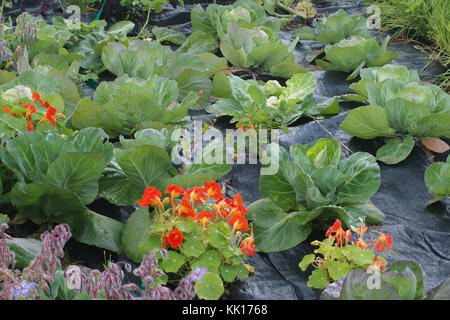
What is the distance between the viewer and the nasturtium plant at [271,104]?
252 cm

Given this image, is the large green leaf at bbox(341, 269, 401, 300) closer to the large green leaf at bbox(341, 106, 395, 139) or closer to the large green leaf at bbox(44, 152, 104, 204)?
the large green leaf at bbox(44, 152, 104, 204)

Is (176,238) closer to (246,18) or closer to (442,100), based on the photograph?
(442,100)

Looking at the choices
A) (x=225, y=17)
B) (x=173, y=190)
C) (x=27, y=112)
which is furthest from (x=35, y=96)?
(x=225, y=17)

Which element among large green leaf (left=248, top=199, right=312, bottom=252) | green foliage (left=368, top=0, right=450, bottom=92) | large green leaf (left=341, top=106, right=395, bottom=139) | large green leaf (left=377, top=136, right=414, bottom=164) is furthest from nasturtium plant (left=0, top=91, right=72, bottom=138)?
green foliage (left=368, top=0, right=450, bottom=92)

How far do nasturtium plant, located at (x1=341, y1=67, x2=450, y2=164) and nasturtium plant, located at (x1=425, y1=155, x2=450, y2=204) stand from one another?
0.85 ft

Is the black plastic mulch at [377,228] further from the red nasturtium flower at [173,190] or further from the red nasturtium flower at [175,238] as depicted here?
the red nasturtium flower at [173,190]

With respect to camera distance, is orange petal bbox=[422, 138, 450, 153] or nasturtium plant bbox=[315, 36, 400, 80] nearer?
orange petal bbox=[422, 138, 450, 153]

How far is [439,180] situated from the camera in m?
2.07

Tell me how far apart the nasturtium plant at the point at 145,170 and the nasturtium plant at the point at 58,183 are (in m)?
0.13

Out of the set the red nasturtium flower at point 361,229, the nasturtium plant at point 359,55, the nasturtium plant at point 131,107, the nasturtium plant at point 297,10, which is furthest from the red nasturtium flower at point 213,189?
the nasturtium plant at point 297,10

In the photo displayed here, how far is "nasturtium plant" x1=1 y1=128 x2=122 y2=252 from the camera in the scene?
1.65 metres

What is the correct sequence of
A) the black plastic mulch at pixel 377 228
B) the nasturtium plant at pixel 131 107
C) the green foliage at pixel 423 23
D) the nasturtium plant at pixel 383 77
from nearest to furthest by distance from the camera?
the black plastic mulch at pixel 377 228
the nasturtium plant at pixel 131 107
the nasturtium plant at pixel 383 77
the green foliage at pixel 423 23

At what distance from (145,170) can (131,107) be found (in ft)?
1.59

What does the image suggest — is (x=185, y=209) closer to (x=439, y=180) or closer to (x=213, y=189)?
(x=213, y=189)
